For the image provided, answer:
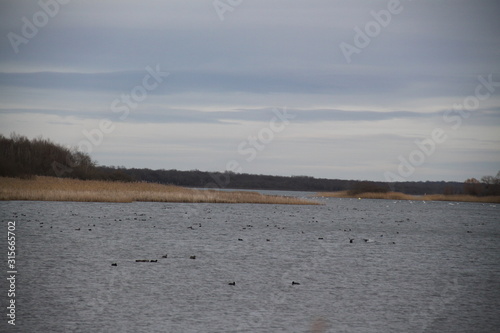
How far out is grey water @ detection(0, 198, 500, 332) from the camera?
50.1 ft

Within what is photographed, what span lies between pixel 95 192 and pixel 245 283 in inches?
1864

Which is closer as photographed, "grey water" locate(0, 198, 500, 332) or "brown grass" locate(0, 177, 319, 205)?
"grey water" locate(0, 198, 500, 332)

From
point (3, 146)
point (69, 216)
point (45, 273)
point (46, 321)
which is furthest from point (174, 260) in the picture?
point (3, 146)

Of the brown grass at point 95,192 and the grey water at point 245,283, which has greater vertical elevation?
the brown grass at point 95,192

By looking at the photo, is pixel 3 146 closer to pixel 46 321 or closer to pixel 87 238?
pixel 87 238

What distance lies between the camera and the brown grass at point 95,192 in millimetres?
62500

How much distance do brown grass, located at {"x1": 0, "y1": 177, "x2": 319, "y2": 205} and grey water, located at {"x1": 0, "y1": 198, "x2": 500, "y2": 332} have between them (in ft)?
79.7

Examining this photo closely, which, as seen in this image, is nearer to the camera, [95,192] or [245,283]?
[245,283]

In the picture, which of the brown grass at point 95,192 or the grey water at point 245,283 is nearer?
the grey water at point 245,283

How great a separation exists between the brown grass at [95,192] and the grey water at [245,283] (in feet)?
79.7

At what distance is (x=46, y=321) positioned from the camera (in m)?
14.6

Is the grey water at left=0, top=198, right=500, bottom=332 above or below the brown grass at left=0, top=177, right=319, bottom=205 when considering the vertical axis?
below

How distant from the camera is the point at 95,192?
65.4m

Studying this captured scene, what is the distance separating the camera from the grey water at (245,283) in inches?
601
